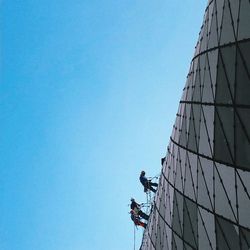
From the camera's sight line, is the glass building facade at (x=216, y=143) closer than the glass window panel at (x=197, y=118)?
Yes

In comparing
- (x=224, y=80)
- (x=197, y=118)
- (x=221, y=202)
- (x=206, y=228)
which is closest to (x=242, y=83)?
(x=224, y=80)

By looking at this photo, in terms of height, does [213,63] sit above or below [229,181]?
above

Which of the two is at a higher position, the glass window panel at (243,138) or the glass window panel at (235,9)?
the glass window panel at (235,9)

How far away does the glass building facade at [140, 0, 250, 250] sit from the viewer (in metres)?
15.1

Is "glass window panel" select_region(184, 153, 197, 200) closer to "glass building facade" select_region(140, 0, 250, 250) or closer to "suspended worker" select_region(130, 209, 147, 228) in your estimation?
"glass building facade" select_region(140, 0, 250, 250)

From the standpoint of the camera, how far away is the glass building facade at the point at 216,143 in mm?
15141

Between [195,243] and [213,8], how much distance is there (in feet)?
38.4

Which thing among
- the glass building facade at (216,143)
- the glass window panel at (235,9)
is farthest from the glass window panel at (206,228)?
the glass window panel at (235,9)

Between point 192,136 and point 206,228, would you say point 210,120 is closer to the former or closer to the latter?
point 192,136

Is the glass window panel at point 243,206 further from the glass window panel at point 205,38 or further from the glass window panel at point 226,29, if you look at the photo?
the glass window panel at point 205,38

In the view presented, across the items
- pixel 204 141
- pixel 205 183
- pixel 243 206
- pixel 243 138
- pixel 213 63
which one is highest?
pixel 213 63

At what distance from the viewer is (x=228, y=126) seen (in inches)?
642

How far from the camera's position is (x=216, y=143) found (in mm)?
17500

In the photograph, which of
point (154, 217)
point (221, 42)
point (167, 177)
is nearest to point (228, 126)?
point (221, 42)
